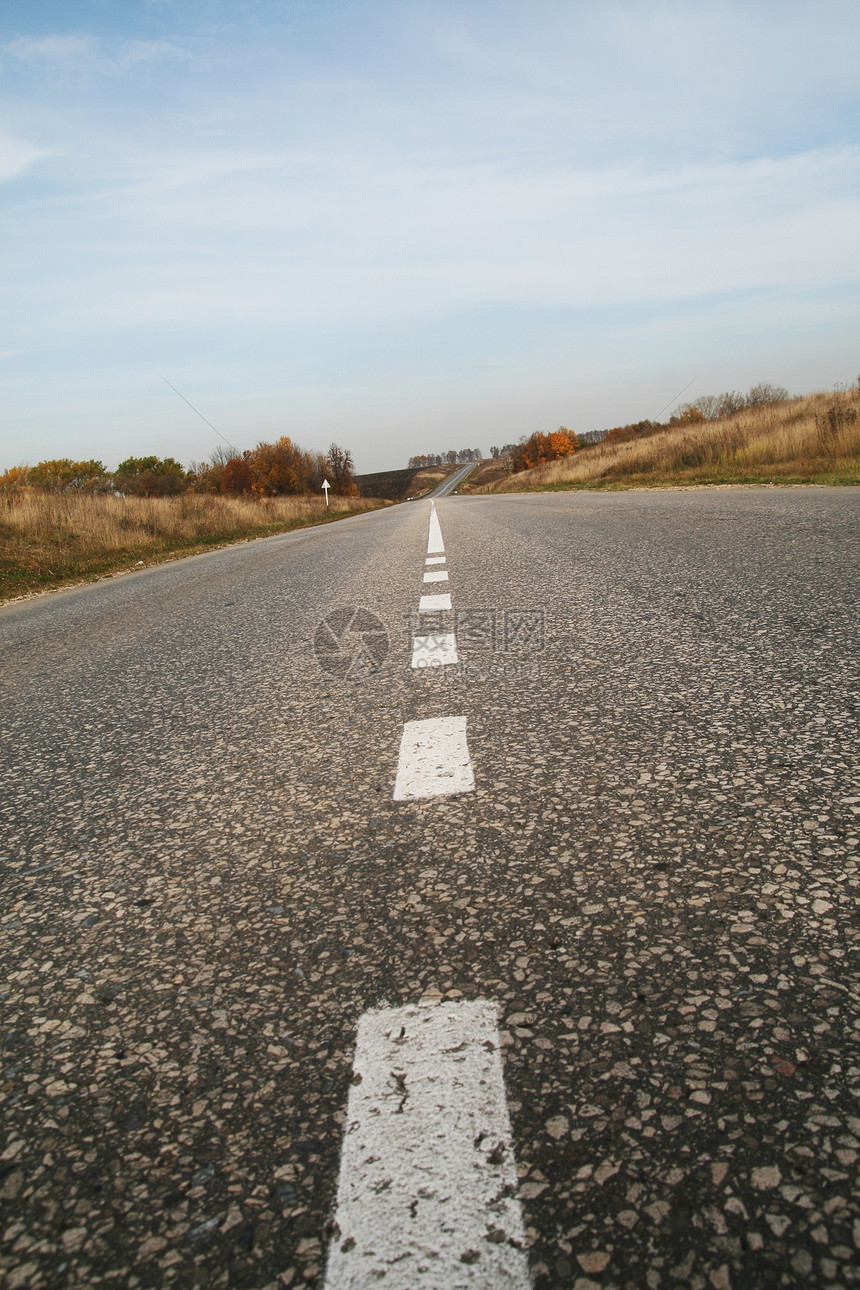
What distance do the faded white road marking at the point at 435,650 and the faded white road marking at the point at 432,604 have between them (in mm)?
847

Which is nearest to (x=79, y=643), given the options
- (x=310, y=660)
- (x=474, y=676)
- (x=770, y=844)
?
(x=310, y=660)

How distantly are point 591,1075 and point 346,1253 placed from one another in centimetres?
44

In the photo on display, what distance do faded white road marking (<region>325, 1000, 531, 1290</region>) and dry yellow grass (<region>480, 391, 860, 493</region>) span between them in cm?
1423

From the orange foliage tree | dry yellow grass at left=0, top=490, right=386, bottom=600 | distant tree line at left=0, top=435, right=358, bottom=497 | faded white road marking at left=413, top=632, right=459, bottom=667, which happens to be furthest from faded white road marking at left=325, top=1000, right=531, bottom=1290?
the orange foliage tree

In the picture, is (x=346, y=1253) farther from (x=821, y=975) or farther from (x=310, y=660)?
(x=310, y=660)

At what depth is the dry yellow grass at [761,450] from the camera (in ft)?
54.0

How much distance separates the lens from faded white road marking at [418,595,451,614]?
5.34 meters

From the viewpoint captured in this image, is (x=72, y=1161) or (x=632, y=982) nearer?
(x=72, y=1161)

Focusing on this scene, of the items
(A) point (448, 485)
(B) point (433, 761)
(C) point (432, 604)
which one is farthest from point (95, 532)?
(A) point (448, 485)

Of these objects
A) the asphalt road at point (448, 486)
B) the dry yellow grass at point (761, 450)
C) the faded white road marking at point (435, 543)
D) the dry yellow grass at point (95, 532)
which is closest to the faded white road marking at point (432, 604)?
the faded white road marking at point (435, 543)

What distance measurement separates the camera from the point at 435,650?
161 inches

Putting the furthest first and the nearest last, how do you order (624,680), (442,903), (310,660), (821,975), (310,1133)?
(310,660) → (624,680) → (442,903) → (821,975) → (310,1133)

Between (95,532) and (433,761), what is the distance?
695 inches

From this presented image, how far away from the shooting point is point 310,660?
4289mm
